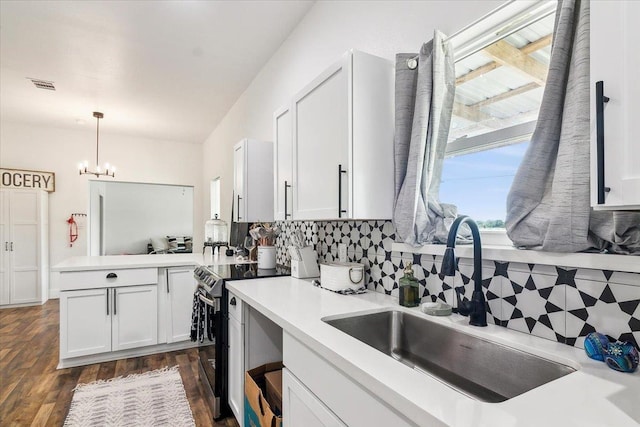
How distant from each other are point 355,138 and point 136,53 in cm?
284

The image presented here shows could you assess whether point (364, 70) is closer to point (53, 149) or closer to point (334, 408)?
point (334, 408)

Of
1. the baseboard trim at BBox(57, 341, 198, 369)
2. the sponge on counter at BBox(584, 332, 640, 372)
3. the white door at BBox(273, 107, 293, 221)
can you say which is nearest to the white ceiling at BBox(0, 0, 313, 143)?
the white door at BBox(273, 107, 293, 221)

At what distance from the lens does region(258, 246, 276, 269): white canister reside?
276 cm

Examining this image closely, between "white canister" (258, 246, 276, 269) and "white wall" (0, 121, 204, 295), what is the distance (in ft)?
13.8

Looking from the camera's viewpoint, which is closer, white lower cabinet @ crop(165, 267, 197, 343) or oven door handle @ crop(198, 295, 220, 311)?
oven door handle @ crop(198, 295, 220, 311)

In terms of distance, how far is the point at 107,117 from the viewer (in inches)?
203

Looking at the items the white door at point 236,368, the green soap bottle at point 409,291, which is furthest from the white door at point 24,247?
the green soap bottle at point 409,291

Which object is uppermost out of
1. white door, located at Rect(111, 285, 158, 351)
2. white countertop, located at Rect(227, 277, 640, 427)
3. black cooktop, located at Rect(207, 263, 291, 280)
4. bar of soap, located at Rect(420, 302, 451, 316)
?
bar of soap, located at Rect(420, 302, 451, 316)

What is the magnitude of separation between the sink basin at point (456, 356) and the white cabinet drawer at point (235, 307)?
75 centimetres

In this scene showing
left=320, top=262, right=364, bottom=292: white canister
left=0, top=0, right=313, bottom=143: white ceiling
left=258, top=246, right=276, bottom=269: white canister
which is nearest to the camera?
left=320, top=262, right=364, bottom=292: white canister

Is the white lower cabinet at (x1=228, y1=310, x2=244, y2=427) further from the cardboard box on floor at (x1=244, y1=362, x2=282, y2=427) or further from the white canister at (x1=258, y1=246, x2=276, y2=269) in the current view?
the white canister at (x1=258, y1=246, x2=276, y2=269)

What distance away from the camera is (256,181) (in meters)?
2.96

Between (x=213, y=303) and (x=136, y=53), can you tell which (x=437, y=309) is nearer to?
(x=213, y=303)

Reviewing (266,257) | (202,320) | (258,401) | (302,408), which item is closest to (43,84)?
(266,257)
